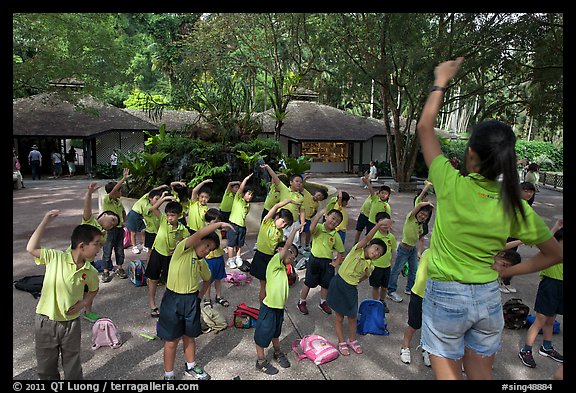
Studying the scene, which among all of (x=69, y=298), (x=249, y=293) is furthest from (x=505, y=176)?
(x=249, y=293)

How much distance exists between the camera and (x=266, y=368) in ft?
13.9

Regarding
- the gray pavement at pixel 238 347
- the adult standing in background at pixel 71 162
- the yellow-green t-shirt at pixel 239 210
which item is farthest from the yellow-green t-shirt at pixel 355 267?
the adult standing in background at pixel 71 162

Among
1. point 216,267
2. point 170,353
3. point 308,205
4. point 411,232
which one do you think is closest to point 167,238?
point 216,267

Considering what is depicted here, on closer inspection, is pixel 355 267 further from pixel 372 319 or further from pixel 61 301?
pixel 61 301

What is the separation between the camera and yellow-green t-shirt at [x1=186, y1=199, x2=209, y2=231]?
6621 millimetres

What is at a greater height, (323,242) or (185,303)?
(323,242)

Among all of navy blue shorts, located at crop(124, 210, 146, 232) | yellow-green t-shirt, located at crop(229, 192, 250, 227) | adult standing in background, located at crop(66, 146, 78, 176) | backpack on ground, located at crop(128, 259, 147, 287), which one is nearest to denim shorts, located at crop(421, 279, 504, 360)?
yellow-green t-shirt, located at crop(229, 192, 250, 227)

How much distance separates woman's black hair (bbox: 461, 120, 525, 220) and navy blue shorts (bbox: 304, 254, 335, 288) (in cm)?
357

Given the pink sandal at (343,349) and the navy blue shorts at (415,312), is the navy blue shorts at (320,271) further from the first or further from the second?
the navy blue shorts at (415,312)

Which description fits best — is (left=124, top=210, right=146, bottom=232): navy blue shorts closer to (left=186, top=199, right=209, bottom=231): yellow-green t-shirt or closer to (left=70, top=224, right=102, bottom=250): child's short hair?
(left=186, top=199, right=209, bottom=231): yellow-green t-shirt

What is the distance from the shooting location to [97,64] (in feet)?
54.1

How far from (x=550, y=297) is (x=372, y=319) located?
196 cm

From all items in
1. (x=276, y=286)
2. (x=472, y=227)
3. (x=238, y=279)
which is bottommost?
(x=238, y=279)

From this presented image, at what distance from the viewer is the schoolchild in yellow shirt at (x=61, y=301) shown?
137 inches
